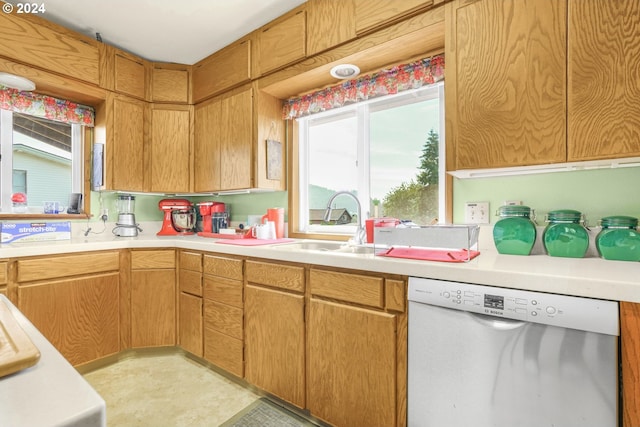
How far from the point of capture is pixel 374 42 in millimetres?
1695

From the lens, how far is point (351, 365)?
144 centimetres

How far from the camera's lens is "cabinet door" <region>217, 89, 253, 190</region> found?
7.69 feet

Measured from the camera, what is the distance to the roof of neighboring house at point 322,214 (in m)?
2.30

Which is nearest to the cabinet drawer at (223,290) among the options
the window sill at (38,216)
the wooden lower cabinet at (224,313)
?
the wooden lower cabinet at (224,313)

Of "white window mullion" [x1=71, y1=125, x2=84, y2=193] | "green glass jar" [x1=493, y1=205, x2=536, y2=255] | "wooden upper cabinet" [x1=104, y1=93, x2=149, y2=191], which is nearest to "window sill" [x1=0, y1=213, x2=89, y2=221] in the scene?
"white window mullion" [x1=71, y1=125, x2=84, y2=193]

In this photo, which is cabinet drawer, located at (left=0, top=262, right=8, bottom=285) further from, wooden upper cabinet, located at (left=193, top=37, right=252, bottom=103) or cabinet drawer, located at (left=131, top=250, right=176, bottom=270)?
wooden upper cabinet, located at (left=193, top=37, right=252, bottom=103)

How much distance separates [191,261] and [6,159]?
5.04 feet

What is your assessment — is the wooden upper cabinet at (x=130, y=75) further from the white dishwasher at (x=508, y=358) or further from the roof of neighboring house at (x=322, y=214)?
the white dishwasher at (x=508, y=358)

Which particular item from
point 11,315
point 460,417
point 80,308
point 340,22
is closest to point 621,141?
point 460,417

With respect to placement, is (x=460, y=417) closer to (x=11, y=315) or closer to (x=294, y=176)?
(x=11, y=315)

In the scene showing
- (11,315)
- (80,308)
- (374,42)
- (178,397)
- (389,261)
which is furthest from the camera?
(80,308)

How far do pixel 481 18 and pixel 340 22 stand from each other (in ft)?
2.47

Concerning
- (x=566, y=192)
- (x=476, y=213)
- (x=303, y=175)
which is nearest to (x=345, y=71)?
(x=303, y=175)

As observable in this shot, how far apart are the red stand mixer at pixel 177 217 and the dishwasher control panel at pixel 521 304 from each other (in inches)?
87.7
